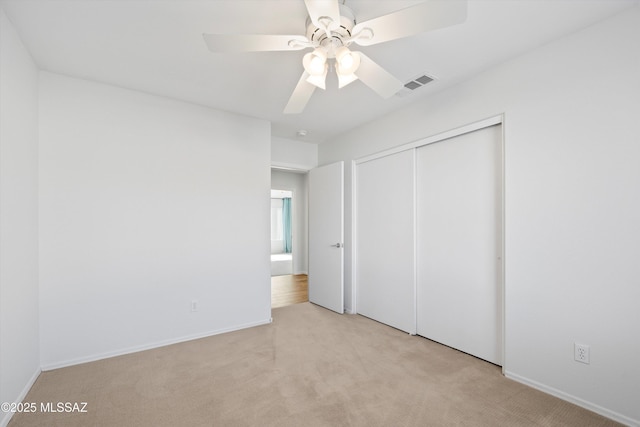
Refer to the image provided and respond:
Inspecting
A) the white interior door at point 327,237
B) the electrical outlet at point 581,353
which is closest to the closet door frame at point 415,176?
the white interior door at point 327,237

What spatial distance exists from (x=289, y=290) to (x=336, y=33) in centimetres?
427

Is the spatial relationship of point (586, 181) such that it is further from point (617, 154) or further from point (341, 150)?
point (341, 150)

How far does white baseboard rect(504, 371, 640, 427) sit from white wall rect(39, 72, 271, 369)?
8.20 feet

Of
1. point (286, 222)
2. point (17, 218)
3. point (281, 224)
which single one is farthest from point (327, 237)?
point (281, 224)

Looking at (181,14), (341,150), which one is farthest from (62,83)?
(341,150)

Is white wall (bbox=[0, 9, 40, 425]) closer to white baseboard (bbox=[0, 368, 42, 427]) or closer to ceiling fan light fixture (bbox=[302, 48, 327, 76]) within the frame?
white baseboard (bbox=[0, 368, 42, 427])

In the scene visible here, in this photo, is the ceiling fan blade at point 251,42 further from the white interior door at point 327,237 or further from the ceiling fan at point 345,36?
the white interior door at point 327,237

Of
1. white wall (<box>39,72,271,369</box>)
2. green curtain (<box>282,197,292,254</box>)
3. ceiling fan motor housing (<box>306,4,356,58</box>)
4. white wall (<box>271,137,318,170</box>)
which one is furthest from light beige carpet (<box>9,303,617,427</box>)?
green curtain (<box>282,197,292,254</box>)

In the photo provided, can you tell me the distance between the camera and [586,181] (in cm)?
186

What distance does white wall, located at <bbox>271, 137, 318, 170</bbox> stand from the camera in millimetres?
4082

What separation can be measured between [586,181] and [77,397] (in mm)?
3686

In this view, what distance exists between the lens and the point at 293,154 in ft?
13.9

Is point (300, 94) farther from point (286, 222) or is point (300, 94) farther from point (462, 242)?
point (286, 222)

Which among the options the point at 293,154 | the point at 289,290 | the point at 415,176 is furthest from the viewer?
the point at 289,290
